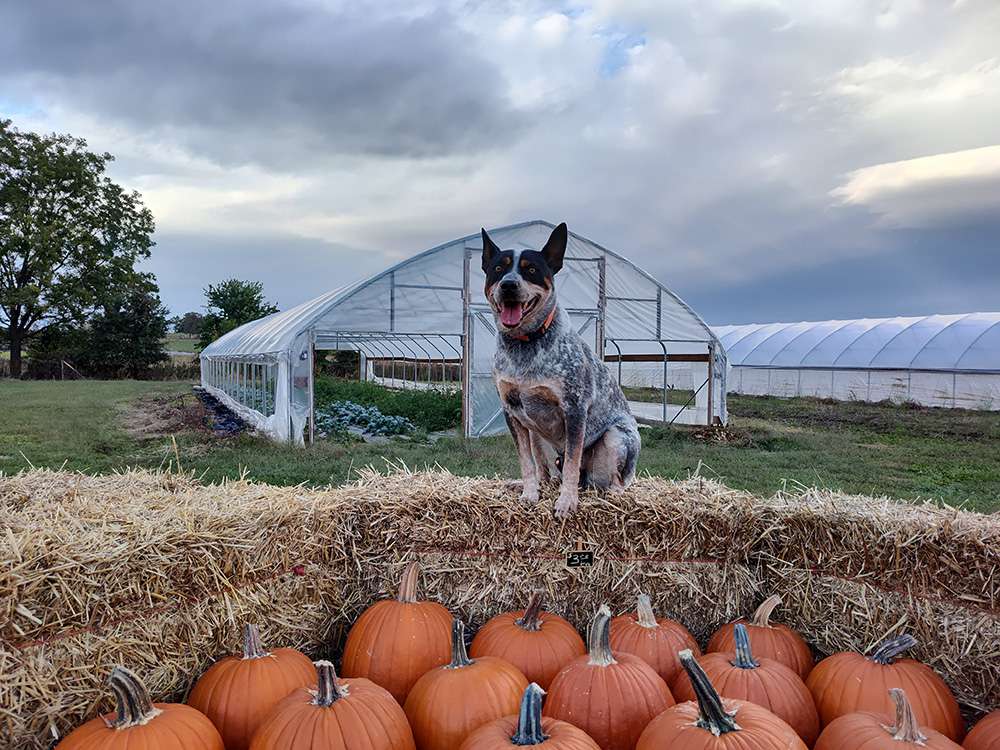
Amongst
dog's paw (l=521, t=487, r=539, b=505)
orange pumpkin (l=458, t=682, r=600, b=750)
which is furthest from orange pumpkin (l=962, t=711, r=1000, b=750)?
dog's paw (l=521, t=487, r=539, b=505)

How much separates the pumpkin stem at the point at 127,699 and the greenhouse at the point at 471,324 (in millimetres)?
9786

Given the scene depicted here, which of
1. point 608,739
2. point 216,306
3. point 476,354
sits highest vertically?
point 216,306

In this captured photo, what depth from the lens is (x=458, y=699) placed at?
249 centimetres

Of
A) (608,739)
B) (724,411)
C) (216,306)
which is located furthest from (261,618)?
(216,306)

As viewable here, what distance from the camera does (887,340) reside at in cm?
2206

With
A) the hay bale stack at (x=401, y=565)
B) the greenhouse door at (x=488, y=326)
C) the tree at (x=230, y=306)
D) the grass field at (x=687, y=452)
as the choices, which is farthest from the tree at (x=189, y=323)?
the hay bale stack at (x=401, y=565)

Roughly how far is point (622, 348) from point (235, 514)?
15.4 metres

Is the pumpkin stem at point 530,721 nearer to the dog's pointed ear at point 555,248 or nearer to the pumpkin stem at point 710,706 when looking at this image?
the pumpkin stem at point 710,706

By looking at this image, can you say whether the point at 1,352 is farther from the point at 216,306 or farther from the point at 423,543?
the point at 423,543

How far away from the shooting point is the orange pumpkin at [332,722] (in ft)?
7.23

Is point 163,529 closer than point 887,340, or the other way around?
point 163,529

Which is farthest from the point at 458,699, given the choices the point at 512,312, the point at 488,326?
the point at 488,326

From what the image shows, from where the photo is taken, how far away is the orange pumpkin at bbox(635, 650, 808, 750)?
2.06 metres

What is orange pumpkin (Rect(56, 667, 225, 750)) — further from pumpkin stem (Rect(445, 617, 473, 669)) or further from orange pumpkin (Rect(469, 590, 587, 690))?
orange pumpkin (Rect(469, 590, 587, 690))
